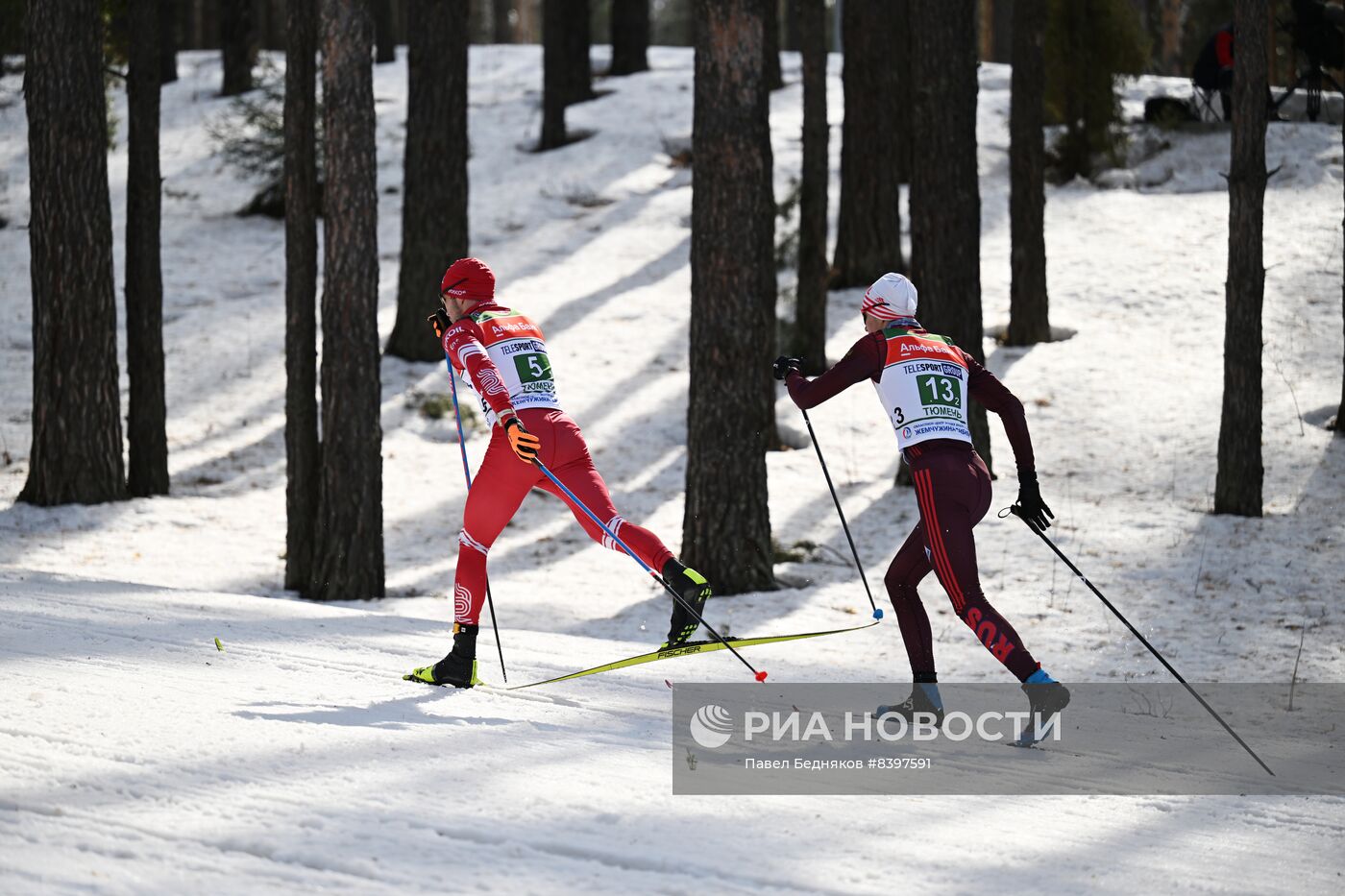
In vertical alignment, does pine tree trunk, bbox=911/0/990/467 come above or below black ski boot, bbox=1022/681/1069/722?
above

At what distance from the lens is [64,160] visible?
38.1 ft

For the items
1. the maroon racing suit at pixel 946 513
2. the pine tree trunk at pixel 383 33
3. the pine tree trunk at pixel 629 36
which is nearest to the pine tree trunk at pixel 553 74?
the pine tree trunk at pixel 383 33

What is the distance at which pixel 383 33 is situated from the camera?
92.4 feet

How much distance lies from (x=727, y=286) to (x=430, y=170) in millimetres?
7133

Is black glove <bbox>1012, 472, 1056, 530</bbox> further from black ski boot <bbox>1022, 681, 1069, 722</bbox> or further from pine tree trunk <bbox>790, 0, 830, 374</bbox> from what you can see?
pine tree trunk <bbox>790, 0, 830, 374</bbox>

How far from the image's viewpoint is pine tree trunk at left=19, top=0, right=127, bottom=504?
38.0 feet

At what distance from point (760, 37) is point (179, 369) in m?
9.32

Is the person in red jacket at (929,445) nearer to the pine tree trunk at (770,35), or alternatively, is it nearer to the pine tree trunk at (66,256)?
the pine tree trunk at (770,35)

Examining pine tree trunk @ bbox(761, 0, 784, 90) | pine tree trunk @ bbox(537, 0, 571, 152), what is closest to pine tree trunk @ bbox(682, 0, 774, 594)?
pine tree trunk @ bbox(761, 0, 784, 90)

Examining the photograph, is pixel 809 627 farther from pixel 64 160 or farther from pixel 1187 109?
pixel 1187 109

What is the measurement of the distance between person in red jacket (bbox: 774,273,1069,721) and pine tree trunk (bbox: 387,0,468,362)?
33.5 ft

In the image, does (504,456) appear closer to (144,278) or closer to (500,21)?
(144,278)

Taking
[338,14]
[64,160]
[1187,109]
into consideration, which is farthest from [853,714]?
[1187,109]

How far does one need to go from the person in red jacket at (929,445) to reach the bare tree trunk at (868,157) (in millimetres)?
12256
